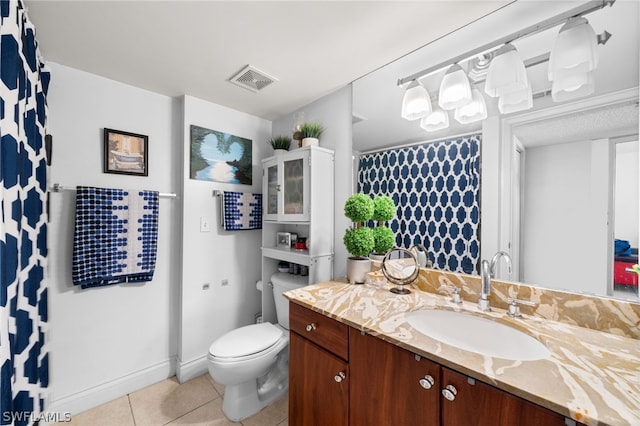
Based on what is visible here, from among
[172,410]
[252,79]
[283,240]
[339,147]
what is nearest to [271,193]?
[283,240]

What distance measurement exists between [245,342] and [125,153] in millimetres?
1549

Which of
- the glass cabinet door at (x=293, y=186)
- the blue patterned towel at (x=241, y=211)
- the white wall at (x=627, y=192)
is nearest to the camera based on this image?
the white wall at (x=627, y=192)

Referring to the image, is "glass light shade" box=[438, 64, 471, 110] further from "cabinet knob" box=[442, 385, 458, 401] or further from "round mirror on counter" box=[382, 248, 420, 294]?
"cabinet knob" box=[442, 385, 458, 401]

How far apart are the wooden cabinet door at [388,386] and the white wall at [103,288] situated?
5.40ft

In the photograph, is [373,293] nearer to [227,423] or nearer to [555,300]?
[555,300]

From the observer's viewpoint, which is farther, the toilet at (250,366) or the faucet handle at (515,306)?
the toilet at (250,366)

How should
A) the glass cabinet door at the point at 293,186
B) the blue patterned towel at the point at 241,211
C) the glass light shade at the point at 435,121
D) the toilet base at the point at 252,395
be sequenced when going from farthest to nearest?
the blue patterned towel at the point at 241,211 < the glass cabinet door at the point at 293,186 < the toilet base at the point at 252,395 < the glass light shade at the point at 435,121

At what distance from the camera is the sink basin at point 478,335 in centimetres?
92

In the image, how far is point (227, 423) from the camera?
1.57 metres

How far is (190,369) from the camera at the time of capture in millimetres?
1997

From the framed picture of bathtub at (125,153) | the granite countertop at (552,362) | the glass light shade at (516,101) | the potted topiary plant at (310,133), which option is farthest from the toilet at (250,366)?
the glass light shade at (516,101)

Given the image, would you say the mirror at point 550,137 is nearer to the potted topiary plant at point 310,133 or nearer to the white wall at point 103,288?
the potted topiary plant at point 310,133

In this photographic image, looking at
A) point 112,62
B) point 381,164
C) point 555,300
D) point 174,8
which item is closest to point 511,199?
point 555,300

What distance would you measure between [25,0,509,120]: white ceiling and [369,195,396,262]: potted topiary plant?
0.85m
